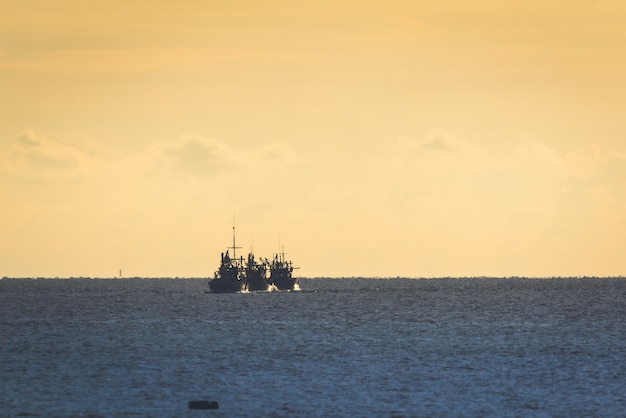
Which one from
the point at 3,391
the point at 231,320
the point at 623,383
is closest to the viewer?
the point at 3,391

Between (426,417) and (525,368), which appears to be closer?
(426,417)

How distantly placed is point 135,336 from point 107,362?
3237 centimetres

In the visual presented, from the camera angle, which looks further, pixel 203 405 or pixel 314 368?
pixel 314 368

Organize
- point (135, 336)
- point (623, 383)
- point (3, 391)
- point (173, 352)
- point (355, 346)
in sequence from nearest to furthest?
point (3, 391), point (623, 383), point (173, 352), point (355, 346), point (135, 336)

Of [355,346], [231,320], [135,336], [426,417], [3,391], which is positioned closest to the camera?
[426,417]

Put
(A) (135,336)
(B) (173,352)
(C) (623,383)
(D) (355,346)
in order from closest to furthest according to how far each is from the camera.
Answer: (C) (623,383)
(B) (173,352)
(D) (355,346)
(A) (135,336)

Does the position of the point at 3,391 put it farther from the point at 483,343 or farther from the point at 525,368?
the point at 483,343

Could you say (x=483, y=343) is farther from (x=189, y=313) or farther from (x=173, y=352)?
(x=189, y=313)

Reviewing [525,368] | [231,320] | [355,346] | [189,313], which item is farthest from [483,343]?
[189,313]

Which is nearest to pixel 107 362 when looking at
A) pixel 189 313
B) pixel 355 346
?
pixel 355 346

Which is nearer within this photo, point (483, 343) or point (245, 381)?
point (245, 381)

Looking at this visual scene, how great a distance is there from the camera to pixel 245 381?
8562 centimetres

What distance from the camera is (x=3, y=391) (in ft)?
257

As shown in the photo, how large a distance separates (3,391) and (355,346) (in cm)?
4622
